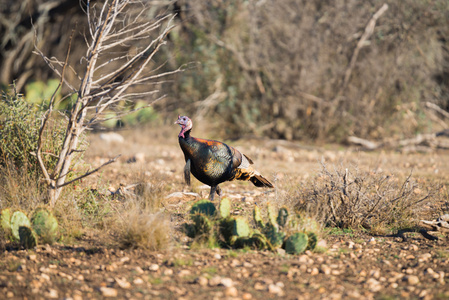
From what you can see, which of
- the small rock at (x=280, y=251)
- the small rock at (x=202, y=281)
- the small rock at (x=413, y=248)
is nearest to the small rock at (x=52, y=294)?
the small rock at (x=202, y=281)

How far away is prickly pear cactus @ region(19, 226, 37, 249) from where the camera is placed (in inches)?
158

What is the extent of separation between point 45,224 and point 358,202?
123 inches

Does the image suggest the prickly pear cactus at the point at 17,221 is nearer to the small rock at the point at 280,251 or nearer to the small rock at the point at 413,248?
the small rock at the point at 280,251

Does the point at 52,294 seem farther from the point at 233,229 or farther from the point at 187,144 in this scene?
the point at 187,144

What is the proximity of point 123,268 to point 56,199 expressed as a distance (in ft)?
4.34

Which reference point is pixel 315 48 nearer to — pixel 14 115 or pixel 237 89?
pixel 237 89

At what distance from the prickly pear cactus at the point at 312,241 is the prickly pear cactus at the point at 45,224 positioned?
2.25 m

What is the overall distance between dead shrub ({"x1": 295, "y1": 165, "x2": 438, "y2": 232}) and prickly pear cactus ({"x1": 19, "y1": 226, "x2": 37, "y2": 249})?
266 centimetres

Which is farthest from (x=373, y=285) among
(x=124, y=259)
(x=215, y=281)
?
(x=124, y=259)

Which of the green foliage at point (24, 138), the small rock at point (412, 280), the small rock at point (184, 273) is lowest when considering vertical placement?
the small rock at point (412, 280)

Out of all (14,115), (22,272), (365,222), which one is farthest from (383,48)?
(22,272)

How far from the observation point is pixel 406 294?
11.2 ft

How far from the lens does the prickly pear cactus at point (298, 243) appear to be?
4117mm

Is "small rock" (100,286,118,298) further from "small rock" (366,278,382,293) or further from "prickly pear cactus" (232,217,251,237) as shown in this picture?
"small rock" (366,278,382,293)
